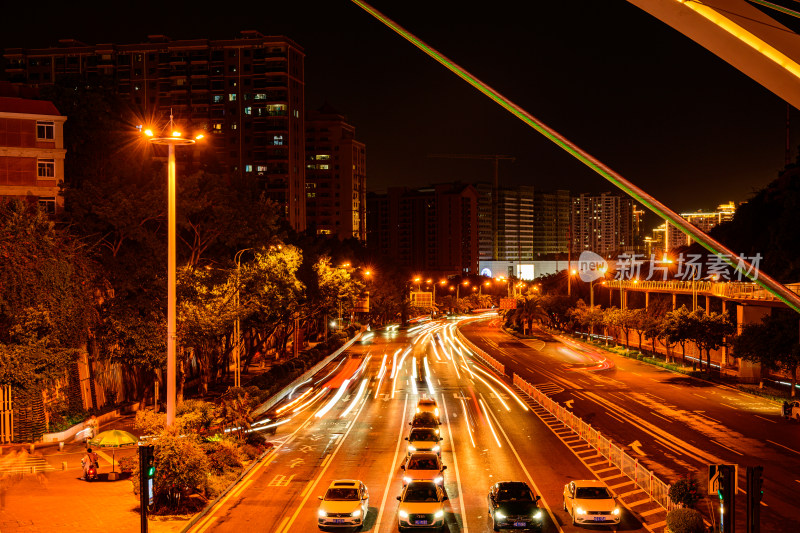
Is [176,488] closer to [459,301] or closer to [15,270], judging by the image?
[15,270]

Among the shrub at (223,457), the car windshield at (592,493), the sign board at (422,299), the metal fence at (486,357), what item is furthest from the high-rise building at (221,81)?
the car windshield at (592,493)

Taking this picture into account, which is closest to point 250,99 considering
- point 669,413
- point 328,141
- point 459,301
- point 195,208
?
point 328,141

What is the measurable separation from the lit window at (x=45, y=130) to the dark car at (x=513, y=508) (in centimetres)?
3013

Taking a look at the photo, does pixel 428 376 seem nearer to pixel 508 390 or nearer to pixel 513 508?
pixel 508 390

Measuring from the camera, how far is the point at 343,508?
20.3 metres

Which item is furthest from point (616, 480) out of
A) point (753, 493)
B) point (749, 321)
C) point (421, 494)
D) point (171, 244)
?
point (749, 321)

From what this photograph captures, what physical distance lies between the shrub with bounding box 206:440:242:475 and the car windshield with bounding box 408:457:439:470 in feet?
22.1

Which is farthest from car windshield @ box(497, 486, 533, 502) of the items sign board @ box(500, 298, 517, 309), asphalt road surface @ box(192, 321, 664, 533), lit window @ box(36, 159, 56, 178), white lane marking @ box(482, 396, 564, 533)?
sign board @ box(500, 298, 517, 309)

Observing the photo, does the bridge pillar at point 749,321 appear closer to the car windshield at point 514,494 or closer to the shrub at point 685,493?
the shrub at point 685,493

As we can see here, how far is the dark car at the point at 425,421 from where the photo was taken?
1321 inches

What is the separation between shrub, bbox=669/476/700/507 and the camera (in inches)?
823

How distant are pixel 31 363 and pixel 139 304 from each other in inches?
355

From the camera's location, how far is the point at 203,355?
4875 cm

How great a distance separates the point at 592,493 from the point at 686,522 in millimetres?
3308
